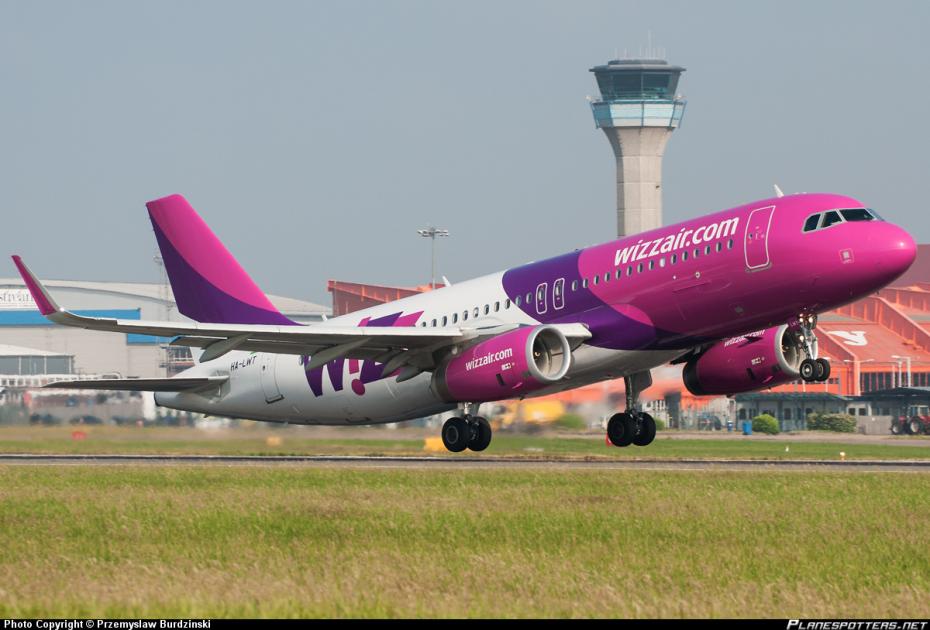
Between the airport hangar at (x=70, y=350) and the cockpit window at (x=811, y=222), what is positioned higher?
the airport hangar at (x=70, y=350)

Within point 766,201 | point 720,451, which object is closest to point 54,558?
point 766,201

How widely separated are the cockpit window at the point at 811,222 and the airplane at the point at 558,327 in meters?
0.03

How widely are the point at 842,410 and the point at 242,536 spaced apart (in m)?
78.7

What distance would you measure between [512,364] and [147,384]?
13055mm

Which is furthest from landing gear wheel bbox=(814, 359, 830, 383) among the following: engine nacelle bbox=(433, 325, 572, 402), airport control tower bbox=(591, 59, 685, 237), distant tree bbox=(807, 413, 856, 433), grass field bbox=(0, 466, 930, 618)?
airport control tower bbox=(591, 59, 685, 237)

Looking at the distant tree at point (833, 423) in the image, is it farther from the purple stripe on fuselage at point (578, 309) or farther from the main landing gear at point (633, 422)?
the purple stripe on fuselage at point (578, 309)

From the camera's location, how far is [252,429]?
4659 centimetres

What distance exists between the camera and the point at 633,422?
138ft

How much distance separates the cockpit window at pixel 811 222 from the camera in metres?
33.6

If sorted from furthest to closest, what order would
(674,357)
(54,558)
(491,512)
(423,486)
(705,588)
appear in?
(674,357) < (423,486) < (491,512) < (54,558) < (705,588)

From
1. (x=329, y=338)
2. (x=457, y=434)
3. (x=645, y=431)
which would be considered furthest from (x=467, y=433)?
(x=645, y=431)

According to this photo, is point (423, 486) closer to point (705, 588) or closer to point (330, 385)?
point (330, 385)

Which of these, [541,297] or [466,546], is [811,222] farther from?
[466,546]

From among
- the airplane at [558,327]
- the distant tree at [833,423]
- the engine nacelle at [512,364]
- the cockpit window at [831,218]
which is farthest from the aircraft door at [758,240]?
the distant tree at [833,423]
